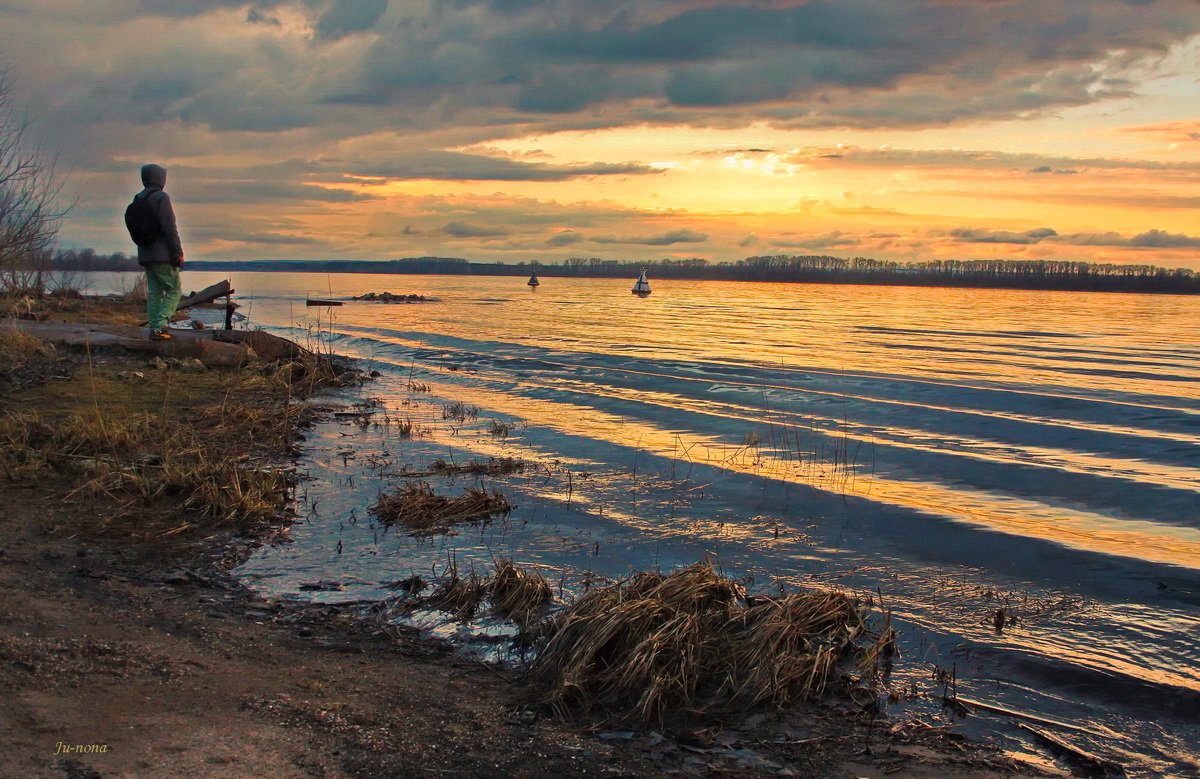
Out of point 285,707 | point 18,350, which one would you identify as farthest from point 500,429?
point 285,707

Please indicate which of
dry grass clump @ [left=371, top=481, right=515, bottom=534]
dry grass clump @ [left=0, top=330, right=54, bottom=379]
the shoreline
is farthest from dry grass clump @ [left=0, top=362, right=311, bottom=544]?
the shoreline

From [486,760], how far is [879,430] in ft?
40.7

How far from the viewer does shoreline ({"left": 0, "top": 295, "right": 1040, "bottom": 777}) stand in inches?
147

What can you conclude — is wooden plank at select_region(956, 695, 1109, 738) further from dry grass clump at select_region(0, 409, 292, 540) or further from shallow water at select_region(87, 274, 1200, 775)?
dry grass clump at select_region(0, 409, 292, 540)

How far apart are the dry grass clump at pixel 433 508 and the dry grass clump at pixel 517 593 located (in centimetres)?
189

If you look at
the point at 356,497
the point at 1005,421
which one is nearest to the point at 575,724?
the point at 356,497

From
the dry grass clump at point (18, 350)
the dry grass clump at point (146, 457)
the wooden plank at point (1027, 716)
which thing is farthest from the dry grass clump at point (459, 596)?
the dry grass clump at point (18, 350)

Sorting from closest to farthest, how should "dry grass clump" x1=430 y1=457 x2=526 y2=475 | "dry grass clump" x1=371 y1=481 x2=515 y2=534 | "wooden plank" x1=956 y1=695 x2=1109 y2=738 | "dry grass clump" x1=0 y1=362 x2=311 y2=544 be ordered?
"wooden plank" x1=956 y1=695 x2=1109 y2=738 < "dry grass clump" x1=0 y1=362 x2=311 y2=544 < "dry grass clump" x1=371 y1=481 x2=515 y2=534 < "dry grass clump" x1=430 y1=457 x2=526 y2=475

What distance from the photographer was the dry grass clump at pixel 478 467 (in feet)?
35.0

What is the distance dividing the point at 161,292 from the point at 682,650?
1446cm

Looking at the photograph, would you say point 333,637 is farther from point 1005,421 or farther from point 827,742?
point 1005,421

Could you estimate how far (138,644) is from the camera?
4844mm

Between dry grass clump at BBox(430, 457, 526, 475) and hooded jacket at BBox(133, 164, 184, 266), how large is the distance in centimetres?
738

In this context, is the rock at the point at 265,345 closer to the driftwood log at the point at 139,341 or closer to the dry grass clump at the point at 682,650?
the driftwood log at the point at 139,341
